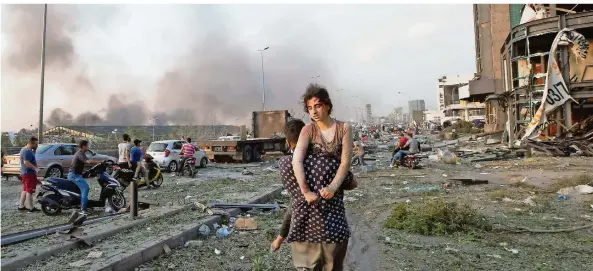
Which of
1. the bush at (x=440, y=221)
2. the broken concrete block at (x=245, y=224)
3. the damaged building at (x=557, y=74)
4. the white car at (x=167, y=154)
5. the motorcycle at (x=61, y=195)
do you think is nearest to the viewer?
the bush at (x=440, y=221)

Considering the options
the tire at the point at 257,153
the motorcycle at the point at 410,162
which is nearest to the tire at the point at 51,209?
the motorcycle at the point at 410,162

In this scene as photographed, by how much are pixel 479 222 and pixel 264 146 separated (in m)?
15.7

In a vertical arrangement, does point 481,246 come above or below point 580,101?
below

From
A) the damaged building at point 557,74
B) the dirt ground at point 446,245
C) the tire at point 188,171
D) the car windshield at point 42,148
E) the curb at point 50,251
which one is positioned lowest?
the dirt ground at point 446,245

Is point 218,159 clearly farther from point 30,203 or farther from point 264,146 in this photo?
point 30,203

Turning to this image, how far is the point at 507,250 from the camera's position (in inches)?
183

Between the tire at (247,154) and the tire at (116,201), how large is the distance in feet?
37.3

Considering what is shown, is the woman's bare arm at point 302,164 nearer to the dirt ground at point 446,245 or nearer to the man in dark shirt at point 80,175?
the dirt ground at point 446,245

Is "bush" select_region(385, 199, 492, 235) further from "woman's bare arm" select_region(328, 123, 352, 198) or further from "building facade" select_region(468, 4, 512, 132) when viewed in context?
"building facade" select_region(468, 4, 512, 132)

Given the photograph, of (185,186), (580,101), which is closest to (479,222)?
(185,186)

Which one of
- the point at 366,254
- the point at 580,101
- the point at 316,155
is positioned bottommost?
the point at 366,254

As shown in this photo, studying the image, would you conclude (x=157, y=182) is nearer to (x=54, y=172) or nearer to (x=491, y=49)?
(x=54, y=172)

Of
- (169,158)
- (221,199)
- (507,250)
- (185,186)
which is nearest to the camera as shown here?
(507,250)

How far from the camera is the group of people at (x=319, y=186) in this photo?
2.26m
